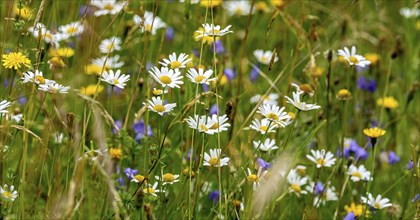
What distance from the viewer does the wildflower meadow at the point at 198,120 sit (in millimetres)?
1641

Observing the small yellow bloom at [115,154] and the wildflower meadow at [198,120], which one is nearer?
the wildflower meadow at [198,120]

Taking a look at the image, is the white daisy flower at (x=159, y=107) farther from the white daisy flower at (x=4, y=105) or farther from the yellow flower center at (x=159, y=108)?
the white daisy flower at (x=4, y=105)

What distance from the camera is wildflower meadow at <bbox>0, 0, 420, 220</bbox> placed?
1.64 meters

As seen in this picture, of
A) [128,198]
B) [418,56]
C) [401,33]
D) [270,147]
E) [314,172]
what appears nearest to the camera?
[128,198]

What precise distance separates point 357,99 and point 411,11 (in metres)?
0.52

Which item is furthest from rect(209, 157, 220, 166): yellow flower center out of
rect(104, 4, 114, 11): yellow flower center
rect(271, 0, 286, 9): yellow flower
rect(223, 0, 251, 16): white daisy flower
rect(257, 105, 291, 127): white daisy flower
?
rect(223, 0, 251, 16): white daisy flower

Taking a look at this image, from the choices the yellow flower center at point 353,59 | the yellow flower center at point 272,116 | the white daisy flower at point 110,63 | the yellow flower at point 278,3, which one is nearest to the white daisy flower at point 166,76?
the yellow flower center at point 272,116

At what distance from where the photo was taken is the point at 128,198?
1.50 meters

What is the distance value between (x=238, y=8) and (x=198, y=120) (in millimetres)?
1592

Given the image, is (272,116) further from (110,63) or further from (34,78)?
(110,63)

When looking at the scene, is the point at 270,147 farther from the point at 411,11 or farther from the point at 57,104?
the point at 411,11

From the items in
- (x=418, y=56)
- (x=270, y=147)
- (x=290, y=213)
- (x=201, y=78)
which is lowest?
(x=290, y=213)

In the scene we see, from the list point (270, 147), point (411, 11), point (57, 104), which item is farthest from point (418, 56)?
point (57, 104)

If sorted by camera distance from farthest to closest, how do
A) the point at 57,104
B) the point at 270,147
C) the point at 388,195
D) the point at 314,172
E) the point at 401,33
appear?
the point at 401,33
the point at 388,195
the point at 314,172
the point at 270,147
the point at 57,104
